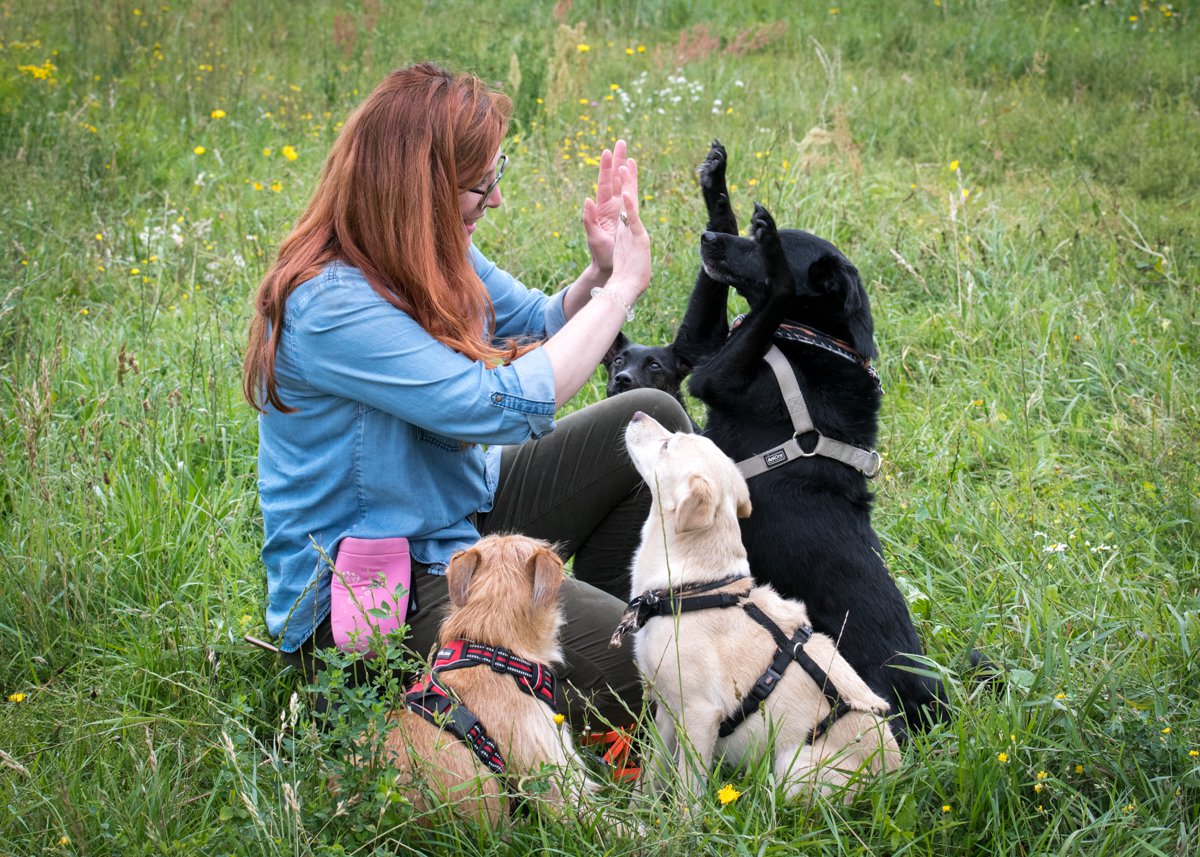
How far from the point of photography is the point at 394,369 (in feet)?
7.57

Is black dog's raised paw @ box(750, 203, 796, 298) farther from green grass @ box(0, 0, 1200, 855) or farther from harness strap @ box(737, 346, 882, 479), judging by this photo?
green grass @ box(0, 0, 1200, 855)

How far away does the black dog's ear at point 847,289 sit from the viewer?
2.97 metres

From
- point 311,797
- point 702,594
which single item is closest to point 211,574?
point 311,797

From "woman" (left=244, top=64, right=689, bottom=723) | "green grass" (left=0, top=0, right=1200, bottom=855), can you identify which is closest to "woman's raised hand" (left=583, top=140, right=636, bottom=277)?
"woman" (left=244, top=64, right=689, bottom=723)

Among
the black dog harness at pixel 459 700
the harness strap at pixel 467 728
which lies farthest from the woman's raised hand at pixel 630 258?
the harness strap at pixel 467 728

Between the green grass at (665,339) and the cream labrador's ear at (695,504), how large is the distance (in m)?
0.61

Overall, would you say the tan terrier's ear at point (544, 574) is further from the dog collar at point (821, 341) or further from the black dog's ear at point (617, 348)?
the black dog's ear at point (617, 348)

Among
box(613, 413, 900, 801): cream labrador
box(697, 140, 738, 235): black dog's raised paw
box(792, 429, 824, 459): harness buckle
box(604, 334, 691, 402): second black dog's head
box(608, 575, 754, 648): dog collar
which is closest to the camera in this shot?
box(613, 413, 900, 801): cream labrador

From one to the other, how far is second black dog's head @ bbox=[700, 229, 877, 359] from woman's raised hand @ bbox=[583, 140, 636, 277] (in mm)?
341

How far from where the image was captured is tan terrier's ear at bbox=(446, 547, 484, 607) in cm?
230

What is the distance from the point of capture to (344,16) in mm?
7434

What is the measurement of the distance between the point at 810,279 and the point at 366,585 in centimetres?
158

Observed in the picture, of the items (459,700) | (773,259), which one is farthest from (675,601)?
(773,259)

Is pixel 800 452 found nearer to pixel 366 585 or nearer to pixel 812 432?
pixel 812 432
